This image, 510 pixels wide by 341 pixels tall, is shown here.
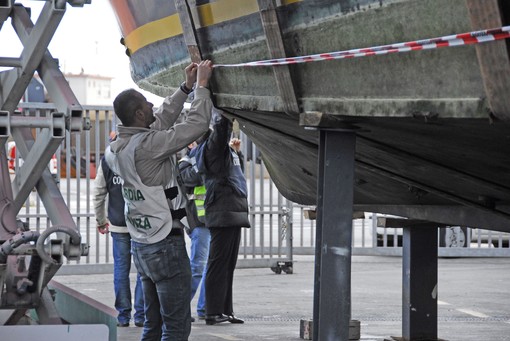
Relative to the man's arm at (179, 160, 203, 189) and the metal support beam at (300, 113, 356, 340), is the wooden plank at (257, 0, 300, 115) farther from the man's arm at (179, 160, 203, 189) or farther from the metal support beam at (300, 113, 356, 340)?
the man's arm at (179, 160, 203, 189)

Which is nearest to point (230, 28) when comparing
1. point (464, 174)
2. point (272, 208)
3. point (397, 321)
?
point (464, 174)

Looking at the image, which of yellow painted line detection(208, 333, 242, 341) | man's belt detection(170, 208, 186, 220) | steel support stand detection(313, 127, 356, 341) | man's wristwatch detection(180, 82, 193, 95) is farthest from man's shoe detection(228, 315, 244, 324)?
steel support stand detection(313, 127, 356, 341)

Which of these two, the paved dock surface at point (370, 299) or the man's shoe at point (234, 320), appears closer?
the paved dock surface at point (370, 299)

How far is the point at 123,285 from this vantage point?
9.62m

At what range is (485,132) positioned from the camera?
184 inches

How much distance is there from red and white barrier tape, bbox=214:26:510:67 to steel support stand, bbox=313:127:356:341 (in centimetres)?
39

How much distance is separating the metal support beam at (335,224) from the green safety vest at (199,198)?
4683mm

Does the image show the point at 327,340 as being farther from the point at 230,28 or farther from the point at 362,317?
the point at 362,317

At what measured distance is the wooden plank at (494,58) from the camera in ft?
13.1

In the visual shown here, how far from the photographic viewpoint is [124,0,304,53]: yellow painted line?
5348 mm

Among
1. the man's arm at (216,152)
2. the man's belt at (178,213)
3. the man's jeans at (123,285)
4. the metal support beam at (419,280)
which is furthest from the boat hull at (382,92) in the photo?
the man's jeans at (123,285)

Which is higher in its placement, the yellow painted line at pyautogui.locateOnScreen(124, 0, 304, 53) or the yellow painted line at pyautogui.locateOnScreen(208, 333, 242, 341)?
the yellow painted line at pyautogui.locateOnScreen(124, 0, 304, 53)

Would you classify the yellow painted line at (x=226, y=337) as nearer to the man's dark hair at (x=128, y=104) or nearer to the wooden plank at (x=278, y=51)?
the man's dark hair at (x=128, y=104)

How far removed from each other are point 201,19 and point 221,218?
4.06 m
